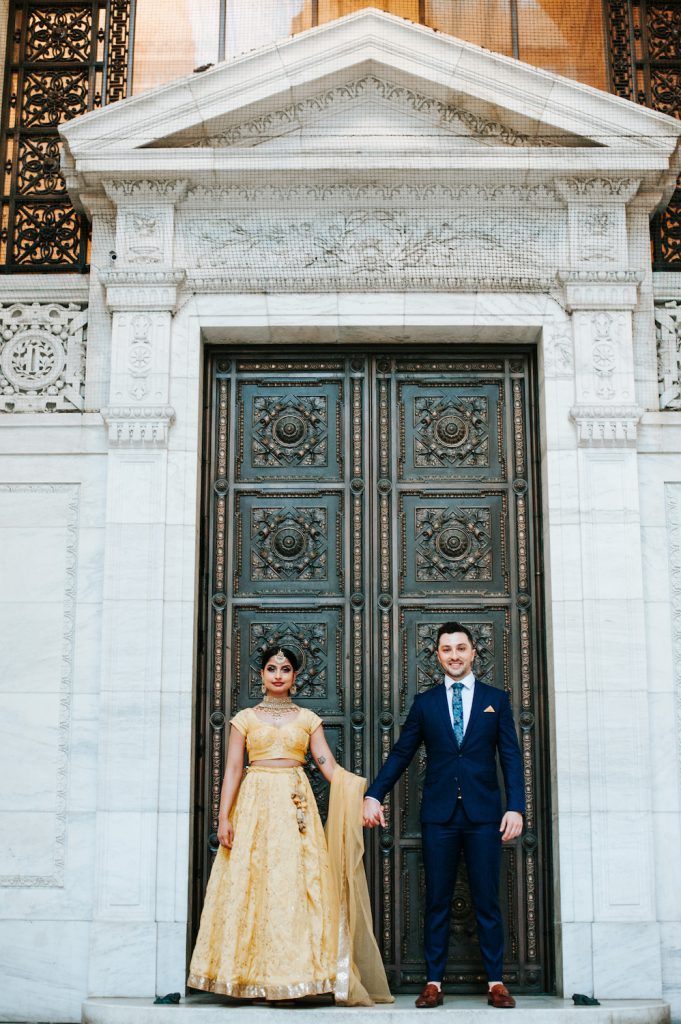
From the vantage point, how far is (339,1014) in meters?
6.54

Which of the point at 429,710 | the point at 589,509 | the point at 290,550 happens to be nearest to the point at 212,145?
the point at 290,550

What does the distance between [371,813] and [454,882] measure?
2.01 feet

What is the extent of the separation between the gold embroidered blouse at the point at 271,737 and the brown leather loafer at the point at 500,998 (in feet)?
5.18

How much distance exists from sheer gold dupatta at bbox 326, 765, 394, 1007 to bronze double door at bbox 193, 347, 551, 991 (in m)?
0.67

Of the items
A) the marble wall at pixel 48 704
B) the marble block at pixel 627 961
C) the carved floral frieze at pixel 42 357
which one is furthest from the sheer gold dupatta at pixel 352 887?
the carved floral frieze at pixel 42 357

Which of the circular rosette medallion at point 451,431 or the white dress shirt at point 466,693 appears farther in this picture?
the circular rosette medallion at point 451,431

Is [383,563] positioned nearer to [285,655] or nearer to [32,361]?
[285,655]

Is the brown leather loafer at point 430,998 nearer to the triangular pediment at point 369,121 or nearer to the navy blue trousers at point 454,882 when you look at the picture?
the navy blue trousers at point 454,882

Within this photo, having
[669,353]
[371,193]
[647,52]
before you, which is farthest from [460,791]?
[647,52]

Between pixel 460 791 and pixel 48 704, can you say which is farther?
pixel 48 704

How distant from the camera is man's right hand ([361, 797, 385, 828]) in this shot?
23.3 ft

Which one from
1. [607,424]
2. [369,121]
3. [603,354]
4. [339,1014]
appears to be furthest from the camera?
[369,121]

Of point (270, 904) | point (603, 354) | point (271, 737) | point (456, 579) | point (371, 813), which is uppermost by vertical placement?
point (603, 354)

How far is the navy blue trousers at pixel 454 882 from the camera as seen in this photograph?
7.10 meters
